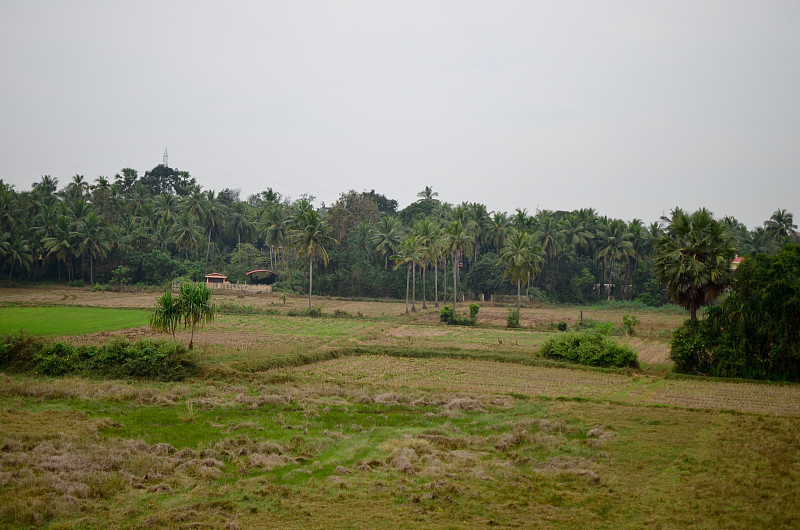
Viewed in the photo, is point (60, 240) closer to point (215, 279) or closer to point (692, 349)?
point (215, 279)

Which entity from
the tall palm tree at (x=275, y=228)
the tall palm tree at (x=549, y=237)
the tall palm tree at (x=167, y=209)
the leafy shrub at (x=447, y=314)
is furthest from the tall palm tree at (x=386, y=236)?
the tall palm tree at (x=167, y=209)

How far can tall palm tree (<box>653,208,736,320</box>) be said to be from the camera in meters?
27.8

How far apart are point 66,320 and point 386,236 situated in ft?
117

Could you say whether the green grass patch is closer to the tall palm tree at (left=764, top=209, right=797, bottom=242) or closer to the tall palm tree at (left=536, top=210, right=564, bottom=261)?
the tall palm tree at (left=536, top=210, right=564, bottom=261)

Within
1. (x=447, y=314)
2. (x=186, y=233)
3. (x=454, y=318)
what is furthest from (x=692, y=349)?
(x=186, y=233)

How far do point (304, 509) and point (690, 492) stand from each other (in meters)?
7.84

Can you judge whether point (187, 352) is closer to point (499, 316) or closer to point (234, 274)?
point (499, 316)

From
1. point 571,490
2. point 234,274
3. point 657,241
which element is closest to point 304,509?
point 571,490

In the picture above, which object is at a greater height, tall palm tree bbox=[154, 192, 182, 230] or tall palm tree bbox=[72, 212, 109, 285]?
tall palm tree bbox=[154, 192, 182, 230]

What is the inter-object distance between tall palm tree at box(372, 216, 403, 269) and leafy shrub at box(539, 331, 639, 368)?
3924cm

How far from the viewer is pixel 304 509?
1152cm

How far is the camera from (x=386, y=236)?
6938 cm

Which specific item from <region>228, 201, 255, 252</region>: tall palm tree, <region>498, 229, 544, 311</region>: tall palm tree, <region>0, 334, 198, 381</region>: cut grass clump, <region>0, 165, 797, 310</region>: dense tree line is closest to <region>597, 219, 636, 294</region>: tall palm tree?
<region>0, 165, 797, 310</region>: dense tree line

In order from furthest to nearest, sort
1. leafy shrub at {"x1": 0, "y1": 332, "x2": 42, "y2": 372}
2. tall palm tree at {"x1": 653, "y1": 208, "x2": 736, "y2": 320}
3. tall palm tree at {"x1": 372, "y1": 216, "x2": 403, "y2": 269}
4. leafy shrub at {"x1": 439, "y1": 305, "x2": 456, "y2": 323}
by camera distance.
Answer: tall palm tree at {"x1": 372, "y1": 216, "x2": 403, "y2": 269} < leafy shrub at {"x1": 439, "y1": 305, "x2": 456, "y2": 323} < tall palm tree at {"x1": 653, "y1": 208, "x2": 736, "y2": 320} < leafy shrub at {"x1": 0, "y1": 332, "x2": 42, "y2": 372}
